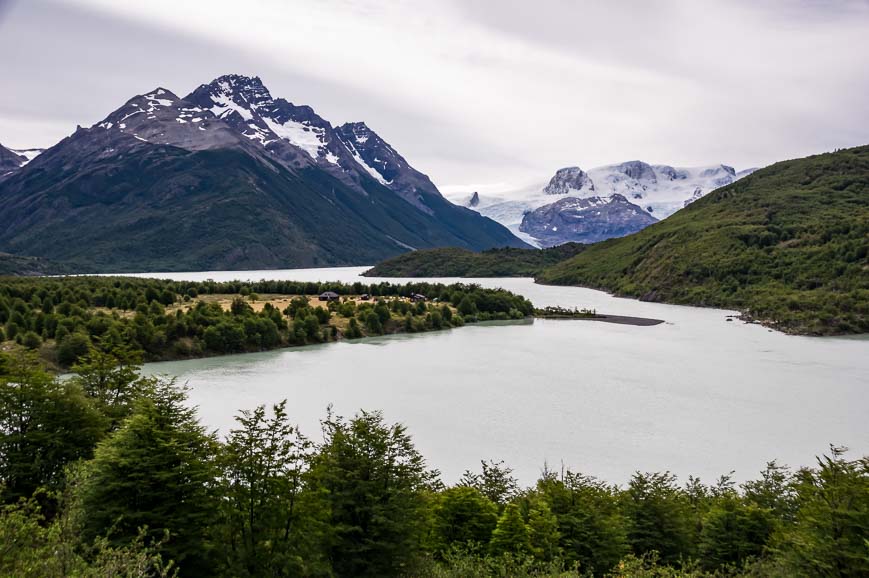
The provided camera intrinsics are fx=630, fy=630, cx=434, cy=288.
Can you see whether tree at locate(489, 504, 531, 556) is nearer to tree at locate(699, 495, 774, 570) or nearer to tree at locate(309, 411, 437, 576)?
tree at locate(309, 411, 437, 576)

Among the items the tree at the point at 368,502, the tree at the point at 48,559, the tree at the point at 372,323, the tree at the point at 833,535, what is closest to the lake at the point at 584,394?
the tree at the point at 372,323

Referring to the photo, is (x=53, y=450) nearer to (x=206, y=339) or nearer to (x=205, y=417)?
(x=205, y=417)

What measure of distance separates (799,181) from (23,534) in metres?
197

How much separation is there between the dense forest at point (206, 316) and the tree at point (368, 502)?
2984 cm

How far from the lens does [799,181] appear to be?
172 m

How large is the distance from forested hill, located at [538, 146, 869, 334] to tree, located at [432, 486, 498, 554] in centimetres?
8896

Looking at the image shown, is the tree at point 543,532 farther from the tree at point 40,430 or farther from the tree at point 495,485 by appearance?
the tree at point 40,430

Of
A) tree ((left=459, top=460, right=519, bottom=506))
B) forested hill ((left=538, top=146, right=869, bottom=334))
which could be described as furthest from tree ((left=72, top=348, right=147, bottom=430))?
forested hill ((left=538, top=146, right=869, bottom=334))

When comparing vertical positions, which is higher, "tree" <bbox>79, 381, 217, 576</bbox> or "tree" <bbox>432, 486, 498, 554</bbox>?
"tree" <bbox>79, 381, 217, 576</bbox>

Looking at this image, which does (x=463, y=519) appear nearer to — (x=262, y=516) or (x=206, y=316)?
(x=262, y=516)

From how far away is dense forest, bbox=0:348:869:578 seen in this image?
15750mm

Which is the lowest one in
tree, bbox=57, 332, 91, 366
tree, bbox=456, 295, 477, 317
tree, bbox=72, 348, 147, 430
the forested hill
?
tree, bbox=57, 332, 91, 366

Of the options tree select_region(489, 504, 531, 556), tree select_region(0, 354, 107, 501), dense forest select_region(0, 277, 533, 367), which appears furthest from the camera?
dense forest select_region(0, 277, 533, 367)

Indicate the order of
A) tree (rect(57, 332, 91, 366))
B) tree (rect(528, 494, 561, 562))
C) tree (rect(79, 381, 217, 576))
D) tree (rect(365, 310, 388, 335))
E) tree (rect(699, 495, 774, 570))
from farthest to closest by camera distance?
tree (rect(365, 310, 388, 335)), tree (rect(57, 332, 91, 366)), tree (rect(699, 495, 774, 570)), tree (rect(528, 494, 561, 562)), tree (rect(79, 381, 217, 576))
